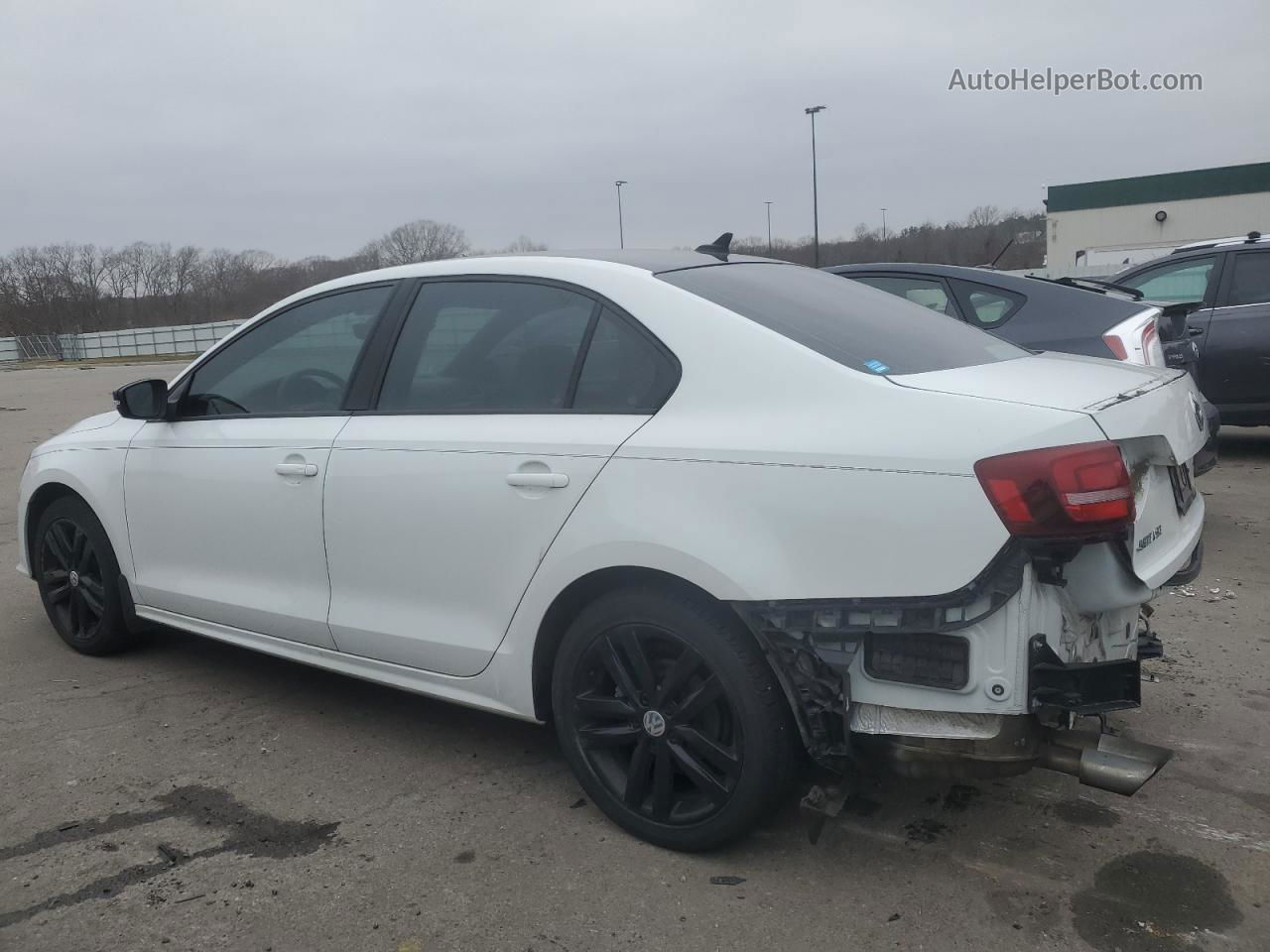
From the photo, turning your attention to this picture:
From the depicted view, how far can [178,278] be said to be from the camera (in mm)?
73062

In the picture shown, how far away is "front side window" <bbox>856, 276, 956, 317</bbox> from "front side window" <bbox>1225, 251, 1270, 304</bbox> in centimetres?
347

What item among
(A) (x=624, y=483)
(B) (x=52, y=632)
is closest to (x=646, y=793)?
(A) (x=624, y=483)

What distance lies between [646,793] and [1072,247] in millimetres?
54451

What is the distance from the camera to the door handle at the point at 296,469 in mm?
3590

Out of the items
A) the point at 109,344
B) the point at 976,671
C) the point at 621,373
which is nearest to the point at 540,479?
the point at 621,373

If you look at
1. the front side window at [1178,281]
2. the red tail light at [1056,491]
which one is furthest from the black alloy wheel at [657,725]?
the front side window at [1178,281]

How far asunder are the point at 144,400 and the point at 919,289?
4486mm

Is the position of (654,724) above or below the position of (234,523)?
below

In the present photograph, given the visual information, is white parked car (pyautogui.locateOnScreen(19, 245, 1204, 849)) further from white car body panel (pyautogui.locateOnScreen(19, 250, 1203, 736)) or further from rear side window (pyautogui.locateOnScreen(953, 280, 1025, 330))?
rear side window (pyautogui.locateOnScreen(953, 280, 1025, 330))

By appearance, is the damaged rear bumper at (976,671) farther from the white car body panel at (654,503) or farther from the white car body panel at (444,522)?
the white car body panel at (444,522)

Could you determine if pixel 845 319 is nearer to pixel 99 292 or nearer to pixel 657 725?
pixel 657 725

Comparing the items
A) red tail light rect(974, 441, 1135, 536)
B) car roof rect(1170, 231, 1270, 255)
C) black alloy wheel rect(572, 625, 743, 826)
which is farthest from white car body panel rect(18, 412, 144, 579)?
car roof rect(1170, 231, 1270, 255)

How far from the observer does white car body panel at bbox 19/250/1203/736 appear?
2.46m

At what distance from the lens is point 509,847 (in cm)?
304
